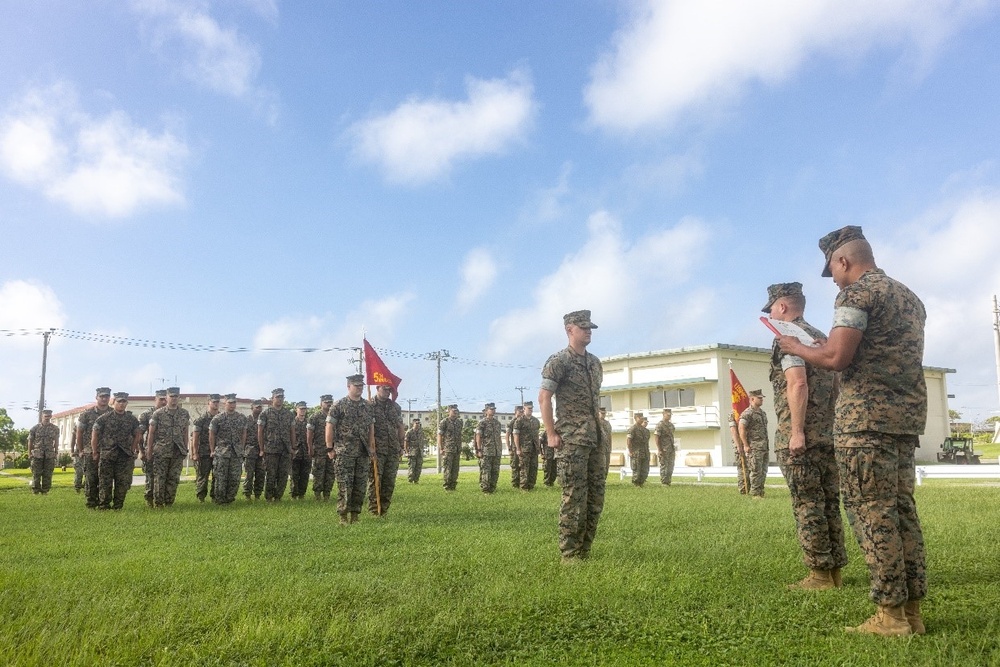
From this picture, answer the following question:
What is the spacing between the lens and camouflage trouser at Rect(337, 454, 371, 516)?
32.9 ft

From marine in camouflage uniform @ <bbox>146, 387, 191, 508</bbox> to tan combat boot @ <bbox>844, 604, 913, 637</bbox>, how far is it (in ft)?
40.8

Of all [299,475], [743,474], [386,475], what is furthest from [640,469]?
[386,475]

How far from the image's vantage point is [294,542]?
770 centimetres

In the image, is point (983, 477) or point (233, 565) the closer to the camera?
point (233, 565)

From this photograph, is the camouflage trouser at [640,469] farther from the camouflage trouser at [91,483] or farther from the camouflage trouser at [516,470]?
the camouflage trouser at [91,483]

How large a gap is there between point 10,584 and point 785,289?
6698mm

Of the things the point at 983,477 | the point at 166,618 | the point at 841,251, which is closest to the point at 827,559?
the point at 841,251

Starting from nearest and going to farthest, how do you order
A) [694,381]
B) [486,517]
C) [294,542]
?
[294,542] → [486,517] → [694,381]

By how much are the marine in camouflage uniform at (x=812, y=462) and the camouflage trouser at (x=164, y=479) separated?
11.6m

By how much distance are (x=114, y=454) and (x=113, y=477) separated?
428mm

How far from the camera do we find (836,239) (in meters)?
4.49

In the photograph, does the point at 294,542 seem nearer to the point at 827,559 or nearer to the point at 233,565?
the point at 233,565

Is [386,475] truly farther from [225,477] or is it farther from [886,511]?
[886,511]

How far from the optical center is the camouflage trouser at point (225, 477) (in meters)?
13.8
